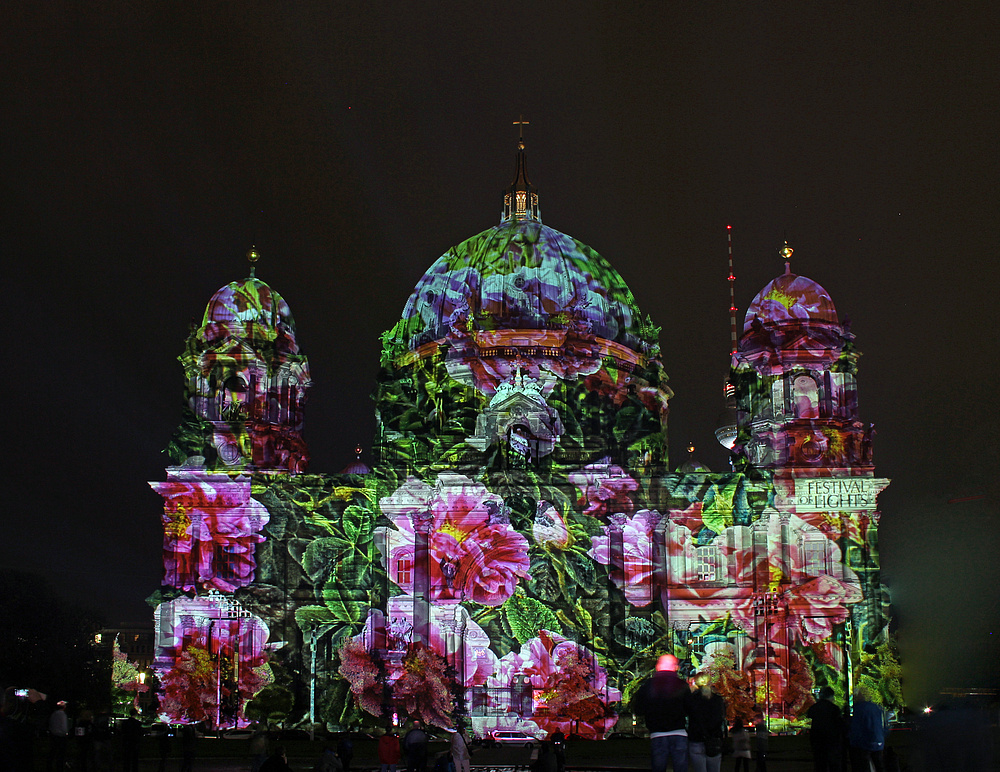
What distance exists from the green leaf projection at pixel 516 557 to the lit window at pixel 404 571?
0.28 feet

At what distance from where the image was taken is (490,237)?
227ft

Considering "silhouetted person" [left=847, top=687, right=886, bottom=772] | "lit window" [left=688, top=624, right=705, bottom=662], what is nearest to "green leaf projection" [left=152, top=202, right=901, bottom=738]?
"lit window" [left=688, top=624, right=705, bottom=662]

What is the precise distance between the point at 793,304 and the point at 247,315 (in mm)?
23480

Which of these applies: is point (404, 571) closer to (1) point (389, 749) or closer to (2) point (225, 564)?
(2) point (225, 564)

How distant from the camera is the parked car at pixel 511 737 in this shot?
5056cm

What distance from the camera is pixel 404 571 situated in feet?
185

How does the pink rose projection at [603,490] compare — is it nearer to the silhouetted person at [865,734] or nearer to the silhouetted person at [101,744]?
the silhouetted person at [101,744]

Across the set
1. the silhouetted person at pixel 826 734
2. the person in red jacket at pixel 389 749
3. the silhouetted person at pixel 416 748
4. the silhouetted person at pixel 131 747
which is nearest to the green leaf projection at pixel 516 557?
the silhouetted person at pixel 131 747

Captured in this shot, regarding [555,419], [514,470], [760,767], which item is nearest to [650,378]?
[555,419]

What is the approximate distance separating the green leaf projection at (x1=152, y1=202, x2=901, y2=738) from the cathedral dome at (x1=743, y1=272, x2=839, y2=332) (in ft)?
0.31

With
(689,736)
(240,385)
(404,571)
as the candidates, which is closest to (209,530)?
(240,385)

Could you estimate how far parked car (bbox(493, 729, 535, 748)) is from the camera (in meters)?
50.6

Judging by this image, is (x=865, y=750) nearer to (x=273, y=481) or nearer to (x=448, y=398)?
(x=273, y=481)

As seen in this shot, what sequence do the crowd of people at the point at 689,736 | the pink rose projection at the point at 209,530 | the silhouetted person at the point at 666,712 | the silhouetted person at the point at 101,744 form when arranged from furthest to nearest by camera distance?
1. the pink rose projection at the point at 209,530
2. the silhouetted person at the point at 101,744
3. the silhouetted person at the point at 666,712
4. the crowd of people at the point at 689,736
